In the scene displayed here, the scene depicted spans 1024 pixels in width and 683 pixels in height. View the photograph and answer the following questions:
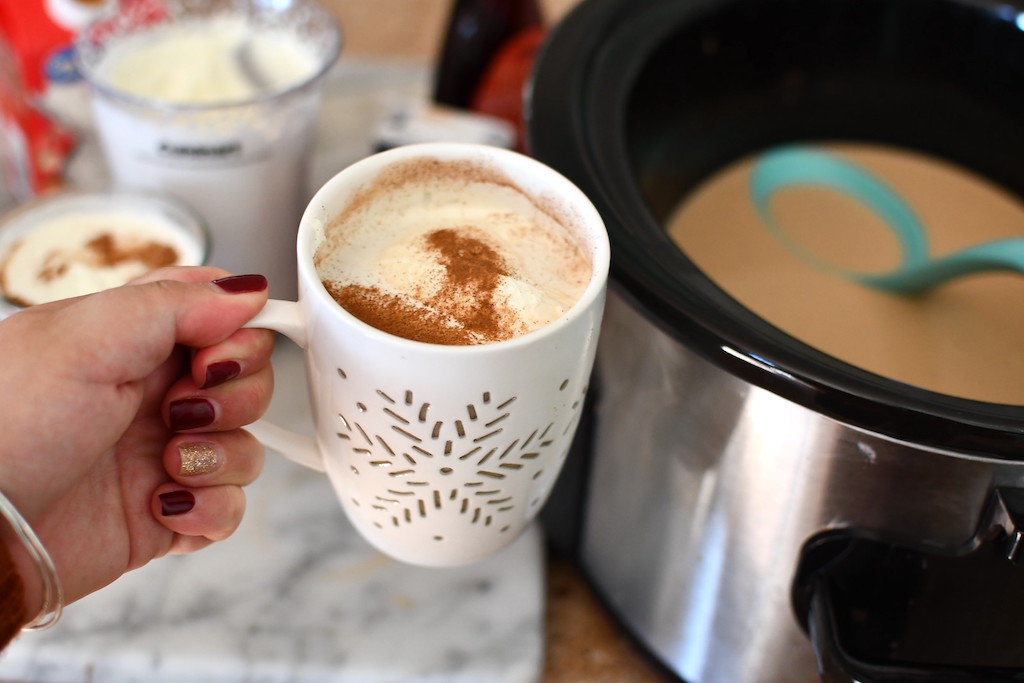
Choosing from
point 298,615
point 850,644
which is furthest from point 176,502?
point 850,644

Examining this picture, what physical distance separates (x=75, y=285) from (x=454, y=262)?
0.29 meters

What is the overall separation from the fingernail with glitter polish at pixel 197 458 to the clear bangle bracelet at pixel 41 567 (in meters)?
0.06

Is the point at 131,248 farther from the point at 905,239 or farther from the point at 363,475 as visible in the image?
the point at 905,239

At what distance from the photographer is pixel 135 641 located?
509 millimetres

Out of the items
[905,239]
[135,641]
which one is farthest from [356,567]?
[905,239]

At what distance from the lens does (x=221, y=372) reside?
358mm

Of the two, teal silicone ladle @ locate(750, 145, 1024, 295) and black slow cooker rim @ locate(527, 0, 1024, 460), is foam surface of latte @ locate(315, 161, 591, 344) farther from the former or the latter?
teal silicone ladle @ locate(750, 145, 1024, 295)

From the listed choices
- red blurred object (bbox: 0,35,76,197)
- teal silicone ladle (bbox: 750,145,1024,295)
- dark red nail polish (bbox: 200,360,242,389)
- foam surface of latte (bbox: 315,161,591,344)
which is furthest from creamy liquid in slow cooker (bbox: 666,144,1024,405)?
red blurred object (bbox: 0,35,76,197)

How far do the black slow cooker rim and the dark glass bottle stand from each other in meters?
0.33

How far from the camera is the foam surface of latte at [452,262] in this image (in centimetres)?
32

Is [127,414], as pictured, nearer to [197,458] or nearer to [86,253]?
[197,458]

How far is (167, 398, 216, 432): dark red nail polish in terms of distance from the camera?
1.20 feet

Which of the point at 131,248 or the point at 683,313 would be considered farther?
the point at 131,248

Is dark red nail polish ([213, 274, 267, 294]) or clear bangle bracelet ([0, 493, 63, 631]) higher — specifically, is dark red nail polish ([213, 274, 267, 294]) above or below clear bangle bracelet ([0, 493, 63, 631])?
above
